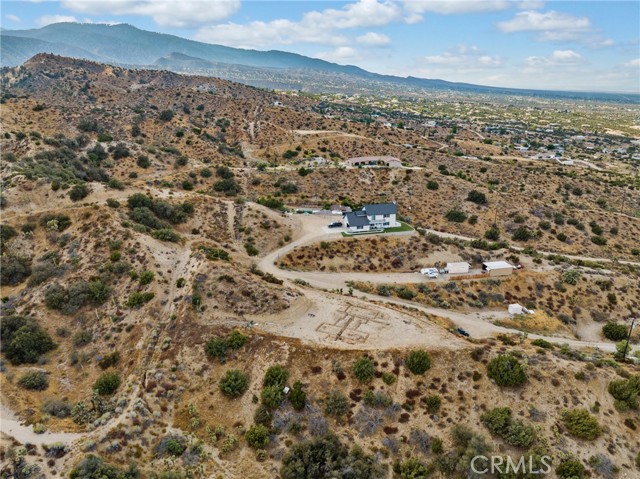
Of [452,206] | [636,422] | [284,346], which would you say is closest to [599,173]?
[452,206]

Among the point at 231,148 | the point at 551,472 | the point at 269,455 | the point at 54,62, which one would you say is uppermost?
the point at 54,62

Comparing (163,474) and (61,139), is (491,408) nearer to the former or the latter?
(163,474)

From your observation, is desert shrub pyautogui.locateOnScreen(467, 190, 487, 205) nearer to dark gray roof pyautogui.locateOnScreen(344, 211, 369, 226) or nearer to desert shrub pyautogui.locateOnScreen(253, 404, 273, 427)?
dark gray roof pyautogui.locateOnScreen(344, 211, 369, 226)

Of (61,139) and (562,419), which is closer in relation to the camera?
(562,419)

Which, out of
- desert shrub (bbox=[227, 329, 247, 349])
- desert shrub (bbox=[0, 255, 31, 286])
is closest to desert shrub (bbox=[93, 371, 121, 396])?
desert shrub (bbox=[227, 329, 247, 349])

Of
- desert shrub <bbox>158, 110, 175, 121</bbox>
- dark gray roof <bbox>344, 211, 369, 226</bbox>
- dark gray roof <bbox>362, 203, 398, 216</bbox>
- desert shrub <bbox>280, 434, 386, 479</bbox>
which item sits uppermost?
desert shrub <bbox>158, 110, 175, 121</bbox>

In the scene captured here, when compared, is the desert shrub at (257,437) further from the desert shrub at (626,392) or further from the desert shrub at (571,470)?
A: the desert shrub at (626,392)

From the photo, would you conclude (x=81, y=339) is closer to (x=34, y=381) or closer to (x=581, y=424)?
(x=34, y=381)
